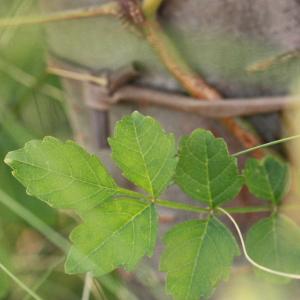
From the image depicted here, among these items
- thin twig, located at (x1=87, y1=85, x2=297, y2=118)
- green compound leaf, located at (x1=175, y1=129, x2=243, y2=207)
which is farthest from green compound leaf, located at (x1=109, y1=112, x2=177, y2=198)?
thin twig, located at (x1=87, y1=85, x2=297, y2=118)

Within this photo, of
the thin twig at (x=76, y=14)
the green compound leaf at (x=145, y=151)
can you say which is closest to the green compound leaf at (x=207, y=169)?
the green compound leaf at (x=145, y=151)

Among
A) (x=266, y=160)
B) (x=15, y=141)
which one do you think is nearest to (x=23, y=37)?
(x=15, y=141)

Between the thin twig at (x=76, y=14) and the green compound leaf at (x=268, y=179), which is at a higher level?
the thin twig at (x=76, y=14)

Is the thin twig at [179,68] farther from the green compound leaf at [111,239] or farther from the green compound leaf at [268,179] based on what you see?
the green compound leaf at [111,239]

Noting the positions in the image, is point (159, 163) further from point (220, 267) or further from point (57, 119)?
point (57, 119)

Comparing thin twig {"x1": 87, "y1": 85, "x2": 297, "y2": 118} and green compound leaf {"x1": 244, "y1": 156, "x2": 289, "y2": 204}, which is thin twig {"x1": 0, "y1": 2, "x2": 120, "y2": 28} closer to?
thin twig {"x1": 87, "y1": 85, "x2": 297, "y2": 118}

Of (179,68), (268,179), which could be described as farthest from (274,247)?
(179,68)
